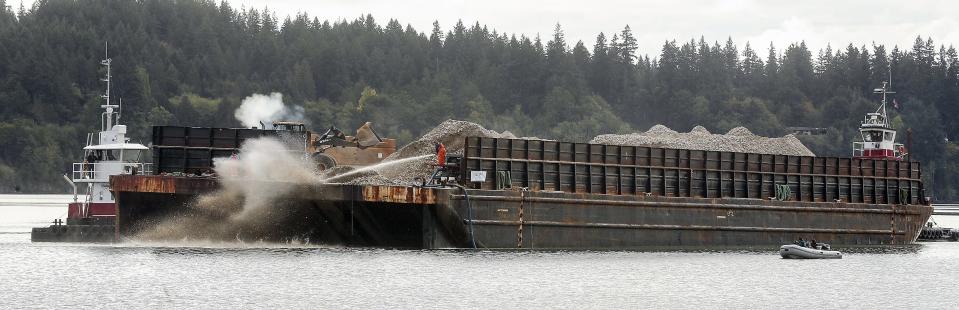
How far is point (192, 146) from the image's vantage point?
5894 centimetres

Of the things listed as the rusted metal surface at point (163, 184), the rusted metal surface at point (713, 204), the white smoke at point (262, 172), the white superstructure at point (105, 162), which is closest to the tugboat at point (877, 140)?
the rusted metal surface at point (713, 204)

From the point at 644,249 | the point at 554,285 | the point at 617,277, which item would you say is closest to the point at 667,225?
the point at 644,249

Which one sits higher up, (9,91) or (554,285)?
(9,91)

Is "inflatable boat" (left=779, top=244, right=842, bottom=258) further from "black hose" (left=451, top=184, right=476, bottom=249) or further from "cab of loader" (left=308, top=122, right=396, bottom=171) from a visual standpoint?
"cab of loader" (left=308, top=122, right=396, bottom=171)

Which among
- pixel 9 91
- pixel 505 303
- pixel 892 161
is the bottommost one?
pixel 505 303

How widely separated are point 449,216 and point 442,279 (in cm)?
656

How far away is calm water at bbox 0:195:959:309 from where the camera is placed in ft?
143

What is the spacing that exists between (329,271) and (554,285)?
837 cm

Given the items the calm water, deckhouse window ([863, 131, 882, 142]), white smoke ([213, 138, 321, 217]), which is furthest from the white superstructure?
deckhouse window ([863, 131, 882, 142])

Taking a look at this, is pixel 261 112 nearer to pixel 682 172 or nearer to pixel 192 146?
pixel 192 146

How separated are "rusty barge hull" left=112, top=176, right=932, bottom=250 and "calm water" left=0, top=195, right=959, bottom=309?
0.69 m

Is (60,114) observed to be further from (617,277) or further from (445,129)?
(617,277)

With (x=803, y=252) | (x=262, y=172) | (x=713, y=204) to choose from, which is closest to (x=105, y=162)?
(x=262, y=172)

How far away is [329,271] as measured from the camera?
50.3m
